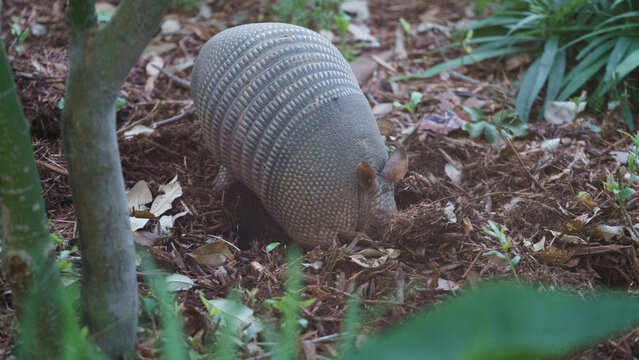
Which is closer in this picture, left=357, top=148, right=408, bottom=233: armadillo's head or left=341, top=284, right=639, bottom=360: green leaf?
left=341, top=284, right=639, bottom=360: green leaf

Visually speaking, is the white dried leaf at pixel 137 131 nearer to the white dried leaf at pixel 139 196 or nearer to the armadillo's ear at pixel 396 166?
the white dried leaf at pixel 139 196

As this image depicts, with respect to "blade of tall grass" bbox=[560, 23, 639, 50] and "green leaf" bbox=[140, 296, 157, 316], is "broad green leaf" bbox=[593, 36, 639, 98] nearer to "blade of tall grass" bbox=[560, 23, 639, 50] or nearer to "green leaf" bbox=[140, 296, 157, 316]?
"blade of tall grass" bbox=[560, 23, 639, 50]

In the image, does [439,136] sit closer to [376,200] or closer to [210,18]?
[376,200]

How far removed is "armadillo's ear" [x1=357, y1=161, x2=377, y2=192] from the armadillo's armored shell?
53mm

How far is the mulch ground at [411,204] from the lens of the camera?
315cm

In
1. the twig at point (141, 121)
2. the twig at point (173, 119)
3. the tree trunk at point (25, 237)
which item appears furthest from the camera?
the twig at point (173, 119)

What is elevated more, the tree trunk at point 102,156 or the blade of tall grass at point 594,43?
the tree trunk at point 102,156

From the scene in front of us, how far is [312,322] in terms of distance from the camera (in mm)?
2838

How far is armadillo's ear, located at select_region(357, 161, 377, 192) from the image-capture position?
3.49 m

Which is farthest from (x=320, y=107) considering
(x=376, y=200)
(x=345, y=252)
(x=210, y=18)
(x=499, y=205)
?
(x=210, y=18)

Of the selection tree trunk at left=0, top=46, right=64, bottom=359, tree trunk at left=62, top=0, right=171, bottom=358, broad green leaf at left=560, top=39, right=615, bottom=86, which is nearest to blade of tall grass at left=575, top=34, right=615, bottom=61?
broad green leaf at left=560, top=39, right=615, bottom=86

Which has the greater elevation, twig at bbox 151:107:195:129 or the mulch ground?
twig at bbox 151:107:195:129

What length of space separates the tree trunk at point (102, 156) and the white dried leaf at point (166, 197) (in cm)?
150

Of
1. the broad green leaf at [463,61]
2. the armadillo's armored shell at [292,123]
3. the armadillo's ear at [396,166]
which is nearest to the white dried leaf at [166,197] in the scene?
the armadillo's armored shell at [292,123]
